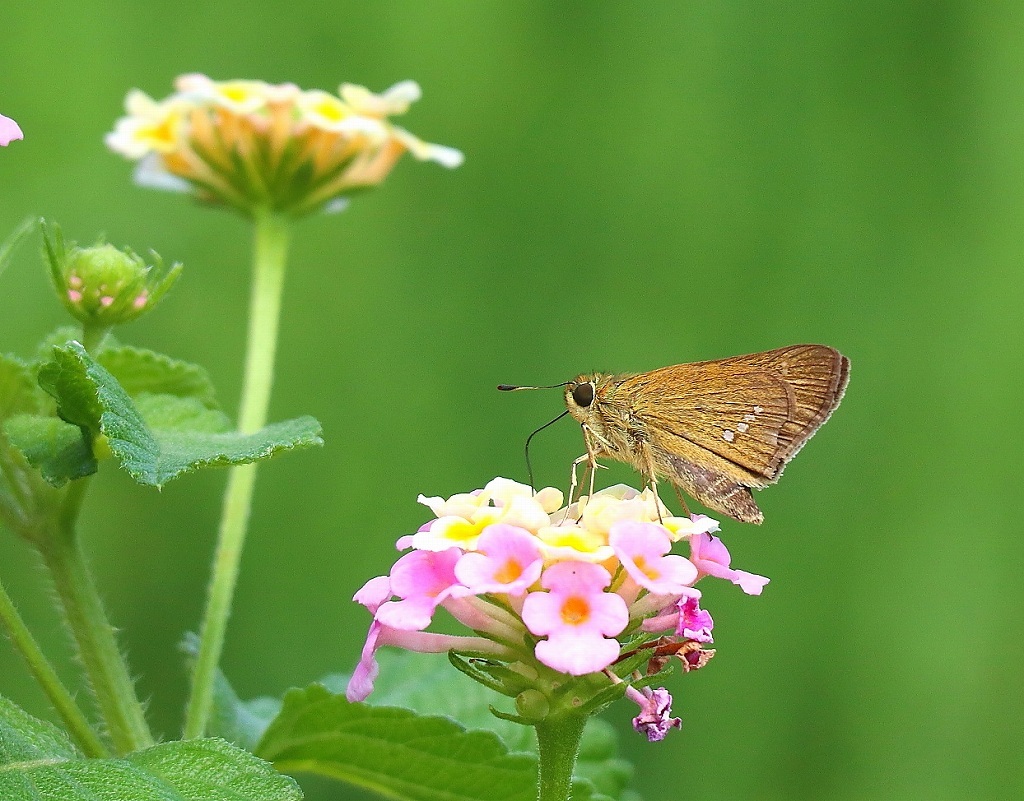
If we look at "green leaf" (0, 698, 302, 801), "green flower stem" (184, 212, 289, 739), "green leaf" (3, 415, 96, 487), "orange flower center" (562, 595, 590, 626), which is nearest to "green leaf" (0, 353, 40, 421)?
"green leaf" (3, 415, 96, 487)

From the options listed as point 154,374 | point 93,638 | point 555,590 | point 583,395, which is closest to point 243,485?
point 154,374

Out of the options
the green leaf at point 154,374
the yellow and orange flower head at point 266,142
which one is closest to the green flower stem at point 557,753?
the green leaf at point 154,374

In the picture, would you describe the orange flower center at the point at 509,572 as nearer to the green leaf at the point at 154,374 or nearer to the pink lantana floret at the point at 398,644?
the pink lantana floret at the point at 398,644

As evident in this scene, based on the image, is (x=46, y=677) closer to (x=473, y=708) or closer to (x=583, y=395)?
(x=473, y=708)

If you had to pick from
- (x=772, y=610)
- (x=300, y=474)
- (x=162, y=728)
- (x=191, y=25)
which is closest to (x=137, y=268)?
(x=162, y=728)

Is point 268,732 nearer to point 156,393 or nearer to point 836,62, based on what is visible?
point 156,393
